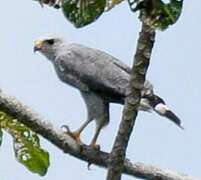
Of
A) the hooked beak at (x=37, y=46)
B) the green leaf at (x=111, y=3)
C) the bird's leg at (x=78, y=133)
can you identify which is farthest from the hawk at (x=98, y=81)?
the green leaf at (x=111, y=3)

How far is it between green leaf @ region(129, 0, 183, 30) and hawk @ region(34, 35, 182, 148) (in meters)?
3.70

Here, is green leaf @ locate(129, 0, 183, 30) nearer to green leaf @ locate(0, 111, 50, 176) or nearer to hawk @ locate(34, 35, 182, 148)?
green leaf @ locate(0, 111, 50, 176)

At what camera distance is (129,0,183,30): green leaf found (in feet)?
4.30

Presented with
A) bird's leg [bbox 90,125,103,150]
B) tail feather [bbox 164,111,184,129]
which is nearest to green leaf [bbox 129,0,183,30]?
bird's leg [bbox 90,125,103,150]

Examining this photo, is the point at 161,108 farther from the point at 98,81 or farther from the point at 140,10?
the point at 140,10

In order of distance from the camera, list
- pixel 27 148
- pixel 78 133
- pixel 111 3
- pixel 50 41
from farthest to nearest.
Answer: pixel 50 41
pixel 78 133
pixel 27 148
pixel 111 3

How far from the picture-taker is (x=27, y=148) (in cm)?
312

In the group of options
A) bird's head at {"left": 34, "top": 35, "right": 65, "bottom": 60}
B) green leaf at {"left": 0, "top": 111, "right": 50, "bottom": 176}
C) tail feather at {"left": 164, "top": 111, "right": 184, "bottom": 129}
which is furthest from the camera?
bird's head at {"left": 34, "top": 35, "right": 65, "bottom": 60}

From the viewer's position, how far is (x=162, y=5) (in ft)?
4.32

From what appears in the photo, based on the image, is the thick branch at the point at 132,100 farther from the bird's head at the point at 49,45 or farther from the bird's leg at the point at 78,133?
the bird's head at the point at 49,45

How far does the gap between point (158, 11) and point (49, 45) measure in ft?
16.0

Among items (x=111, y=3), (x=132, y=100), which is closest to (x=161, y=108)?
(x=132, y=100)

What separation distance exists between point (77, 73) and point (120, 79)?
406 millimetres

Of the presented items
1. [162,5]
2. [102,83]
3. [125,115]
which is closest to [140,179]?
[125,115]
